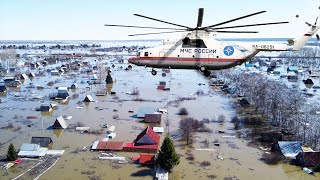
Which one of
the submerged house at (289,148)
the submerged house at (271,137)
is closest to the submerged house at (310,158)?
the submerged house at (289,148)

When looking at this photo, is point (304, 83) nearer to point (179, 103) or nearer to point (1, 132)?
point (179, 103)

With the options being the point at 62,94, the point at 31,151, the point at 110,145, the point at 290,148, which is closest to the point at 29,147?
the point at 31,151

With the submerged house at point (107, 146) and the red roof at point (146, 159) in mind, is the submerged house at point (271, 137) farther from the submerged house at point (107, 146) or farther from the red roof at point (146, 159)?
the submerged house at point (107, 146)

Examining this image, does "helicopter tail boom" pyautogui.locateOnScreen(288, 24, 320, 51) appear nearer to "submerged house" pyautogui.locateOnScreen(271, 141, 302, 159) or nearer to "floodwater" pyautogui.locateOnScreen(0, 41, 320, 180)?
"floodwater" pyautogui.locateOnScreen(0, 41, 320, 180)

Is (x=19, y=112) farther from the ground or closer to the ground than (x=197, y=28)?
closer to the ground

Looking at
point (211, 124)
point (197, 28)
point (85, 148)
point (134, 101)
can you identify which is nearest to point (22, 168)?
point (85, 148)

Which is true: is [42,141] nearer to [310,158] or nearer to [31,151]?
[31,151]
